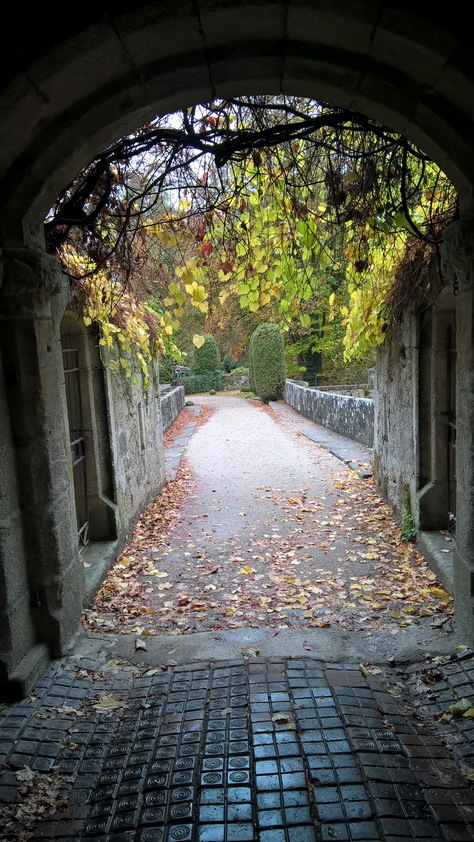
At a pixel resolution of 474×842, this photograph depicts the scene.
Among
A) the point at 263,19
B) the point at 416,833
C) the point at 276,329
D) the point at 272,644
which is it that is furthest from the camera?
the point at 276,329

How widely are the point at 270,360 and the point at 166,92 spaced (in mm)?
20034

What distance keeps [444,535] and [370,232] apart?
9.23ft

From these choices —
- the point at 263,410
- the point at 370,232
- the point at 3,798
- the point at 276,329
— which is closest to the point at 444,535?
the point at 370,232

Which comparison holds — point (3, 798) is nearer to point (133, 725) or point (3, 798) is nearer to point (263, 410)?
point (133, 725)

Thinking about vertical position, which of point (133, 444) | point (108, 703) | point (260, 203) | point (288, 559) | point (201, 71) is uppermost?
point (201, 71)

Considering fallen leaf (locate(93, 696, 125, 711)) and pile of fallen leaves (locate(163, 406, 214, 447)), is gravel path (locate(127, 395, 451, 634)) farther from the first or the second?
pile of fallen leaves (locate(163, 406, 214, 447))

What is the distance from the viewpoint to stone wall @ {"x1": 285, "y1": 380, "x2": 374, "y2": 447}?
11.5 m

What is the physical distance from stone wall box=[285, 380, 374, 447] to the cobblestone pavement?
8.70m

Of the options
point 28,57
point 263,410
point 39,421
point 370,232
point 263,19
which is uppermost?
point 263,19

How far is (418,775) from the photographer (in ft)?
7.20

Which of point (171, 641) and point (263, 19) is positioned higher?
point (263, 19)

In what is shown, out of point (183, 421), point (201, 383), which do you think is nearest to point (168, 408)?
point (183, 421)

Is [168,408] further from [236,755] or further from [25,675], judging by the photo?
[236,755]

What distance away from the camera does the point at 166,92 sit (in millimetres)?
2674
